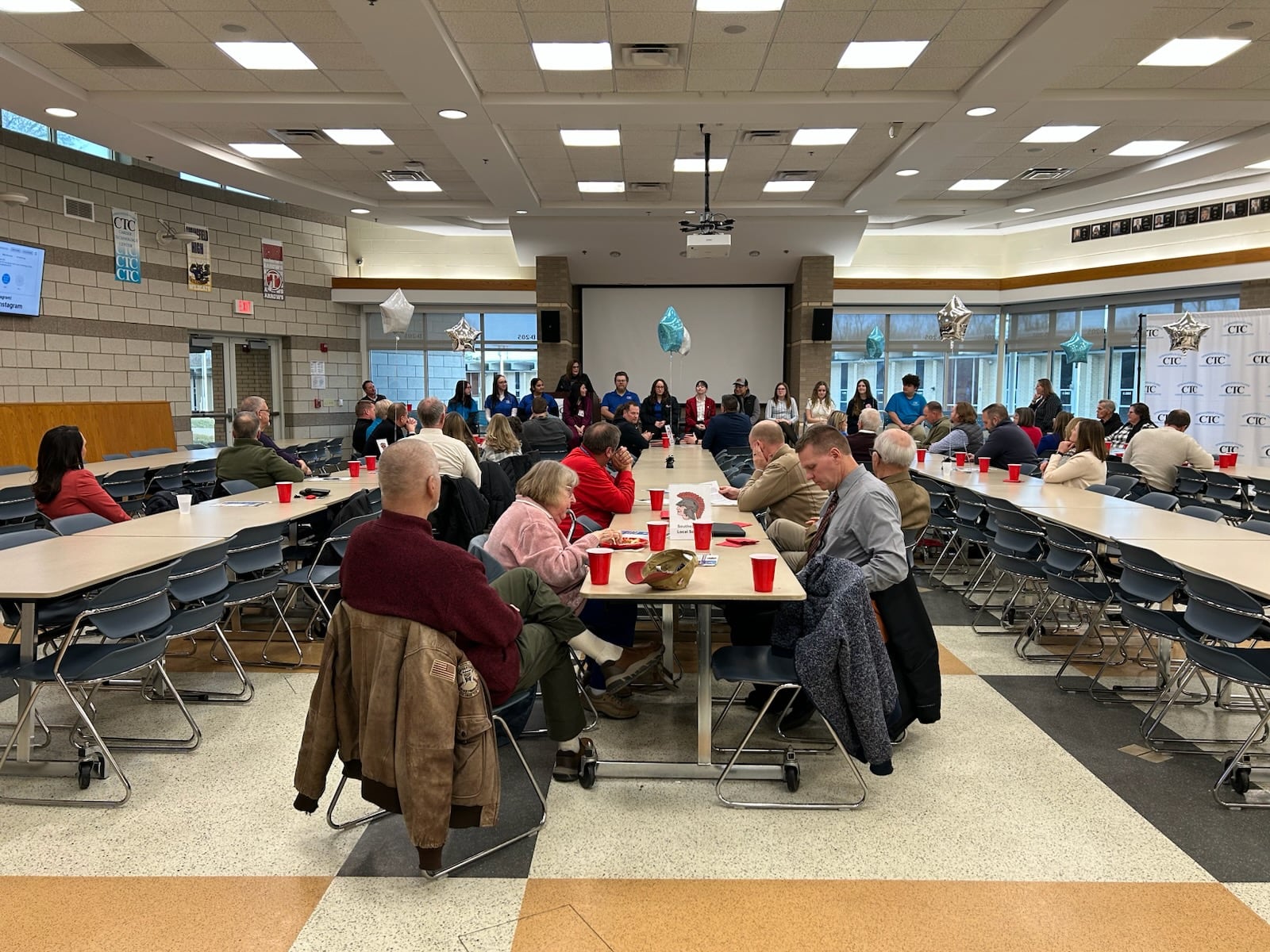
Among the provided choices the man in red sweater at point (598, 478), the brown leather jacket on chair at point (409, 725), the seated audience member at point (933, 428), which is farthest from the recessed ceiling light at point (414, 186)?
the brown leather jacket on chair at point (409, 725)

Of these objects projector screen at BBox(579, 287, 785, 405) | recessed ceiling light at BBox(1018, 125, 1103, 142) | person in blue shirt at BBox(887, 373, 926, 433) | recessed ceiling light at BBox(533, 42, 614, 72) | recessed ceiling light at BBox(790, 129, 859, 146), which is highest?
recessed ceiling light at BBox(533, 42, 614, 72)

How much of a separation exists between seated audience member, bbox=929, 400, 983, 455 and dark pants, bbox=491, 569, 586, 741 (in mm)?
6270

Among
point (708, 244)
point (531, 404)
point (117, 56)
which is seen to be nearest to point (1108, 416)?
point (708, 244)

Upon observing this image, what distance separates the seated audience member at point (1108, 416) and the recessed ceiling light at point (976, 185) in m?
2.89

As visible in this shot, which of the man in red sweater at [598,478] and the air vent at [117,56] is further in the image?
the air vent at [117,56]

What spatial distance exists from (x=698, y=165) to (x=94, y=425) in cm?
804

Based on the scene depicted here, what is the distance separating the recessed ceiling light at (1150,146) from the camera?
8.34m

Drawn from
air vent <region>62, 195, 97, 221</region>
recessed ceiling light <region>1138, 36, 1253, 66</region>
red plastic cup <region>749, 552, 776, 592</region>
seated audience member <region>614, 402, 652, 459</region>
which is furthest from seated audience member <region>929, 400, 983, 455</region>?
air vent <region>62, 195, 97, 221</region>

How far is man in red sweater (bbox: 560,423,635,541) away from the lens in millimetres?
4734

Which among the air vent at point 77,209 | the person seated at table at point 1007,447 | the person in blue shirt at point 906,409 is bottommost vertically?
the person seated at table at point 1007,447

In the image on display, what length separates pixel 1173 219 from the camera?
40.3 ft

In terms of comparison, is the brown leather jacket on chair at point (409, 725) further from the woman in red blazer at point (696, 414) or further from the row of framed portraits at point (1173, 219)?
the row of framed portraits at point (1173, 219)

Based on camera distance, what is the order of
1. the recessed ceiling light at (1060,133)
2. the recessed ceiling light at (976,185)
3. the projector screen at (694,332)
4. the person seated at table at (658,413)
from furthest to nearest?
the projector screen at (694,332) < the person seated at table at (658,413) < the recessed ceiling light at (976,185) < the recessed ceiling light at (1060,133)

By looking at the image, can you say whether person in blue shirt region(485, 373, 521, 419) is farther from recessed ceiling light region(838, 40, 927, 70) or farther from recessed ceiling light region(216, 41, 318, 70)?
recessed ceiling light region(838, 40, 927, 70)
